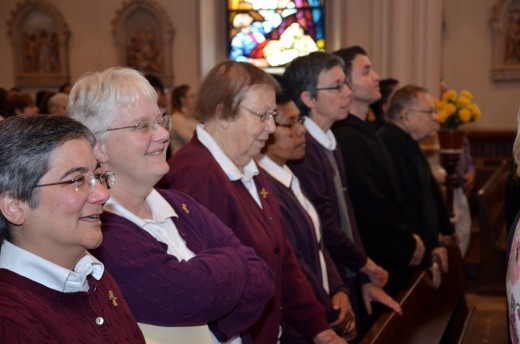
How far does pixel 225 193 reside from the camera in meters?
2.62

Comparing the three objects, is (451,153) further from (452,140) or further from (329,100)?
(329,100)

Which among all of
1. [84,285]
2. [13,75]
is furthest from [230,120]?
[13,75]

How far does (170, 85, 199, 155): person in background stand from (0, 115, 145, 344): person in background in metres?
6.24

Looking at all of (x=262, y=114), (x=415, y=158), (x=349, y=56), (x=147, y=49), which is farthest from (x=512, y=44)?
(x=262, y=114)

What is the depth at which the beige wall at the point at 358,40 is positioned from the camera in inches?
334

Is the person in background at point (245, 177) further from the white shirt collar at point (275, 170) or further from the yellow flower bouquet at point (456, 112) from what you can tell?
the yellow flower bouquet at point (456, 112)

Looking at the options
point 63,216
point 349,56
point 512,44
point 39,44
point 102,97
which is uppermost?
point 39,44

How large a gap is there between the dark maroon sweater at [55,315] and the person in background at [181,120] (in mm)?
6238

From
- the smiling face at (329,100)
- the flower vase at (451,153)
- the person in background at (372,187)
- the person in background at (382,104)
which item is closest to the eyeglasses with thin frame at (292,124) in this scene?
the smiling face at (329,100)

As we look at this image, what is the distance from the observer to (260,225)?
106 inches

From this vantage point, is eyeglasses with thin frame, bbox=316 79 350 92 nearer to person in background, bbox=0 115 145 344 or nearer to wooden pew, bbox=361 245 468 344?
wooden pew, bbox=361 245 468 344

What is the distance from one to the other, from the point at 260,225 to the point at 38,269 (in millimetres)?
1237

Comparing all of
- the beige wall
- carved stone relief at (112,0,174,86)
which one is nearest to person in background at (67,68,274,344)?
the beige wall

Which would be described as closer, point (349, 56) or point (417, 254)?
point (417, 254)
